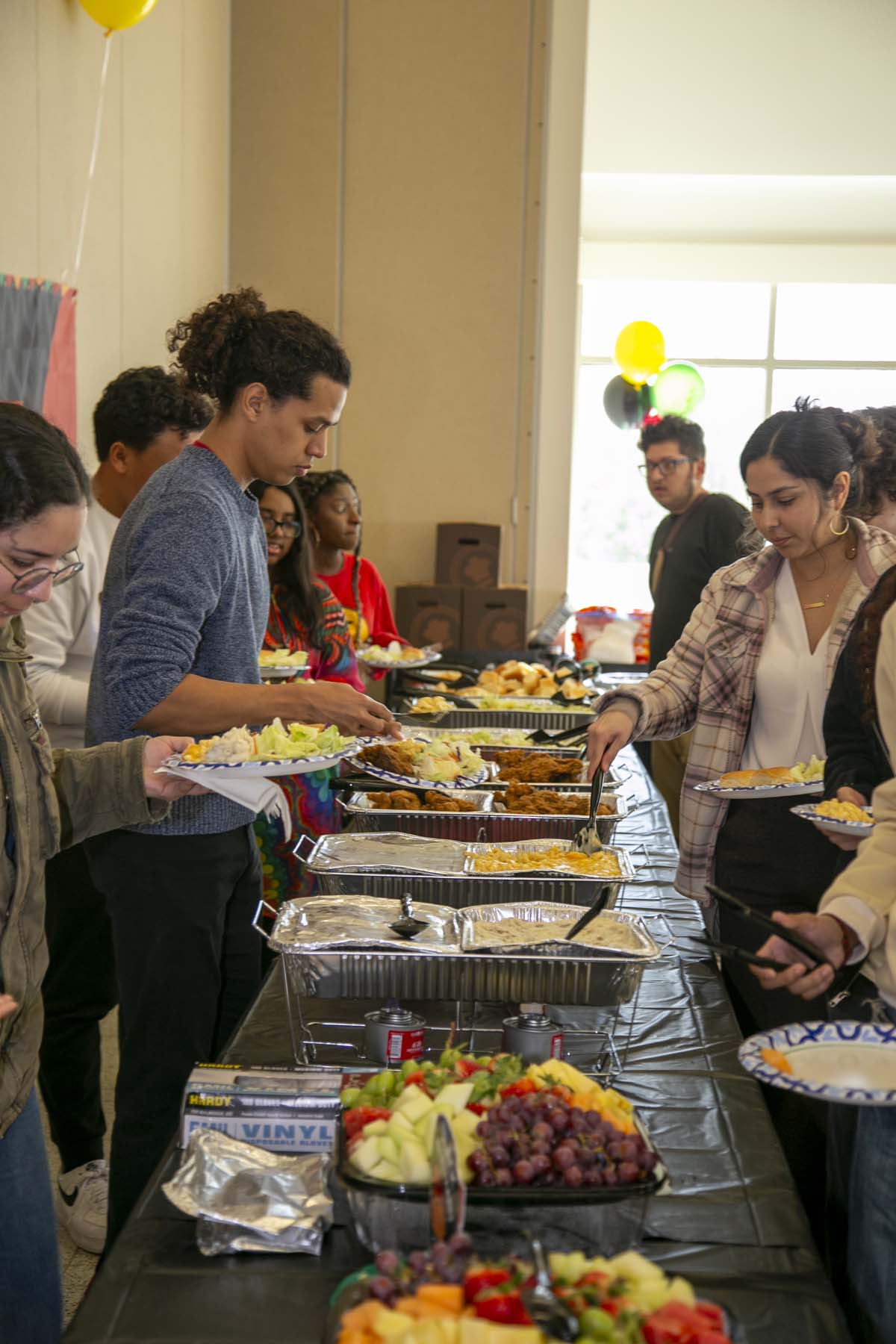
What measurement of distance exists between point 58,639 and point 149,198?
8.76 ft

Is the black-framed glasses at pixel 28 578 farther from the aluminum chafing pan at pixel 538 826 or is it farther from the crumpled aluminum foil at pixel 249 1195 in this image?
the aluminum chafing pan at pixel 538 826

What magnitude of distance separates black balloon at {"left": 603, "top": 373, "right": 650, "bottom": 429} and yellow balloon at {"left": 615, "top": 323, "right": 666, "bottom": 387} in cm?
36

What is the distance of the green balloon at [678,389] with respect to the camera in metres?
7.89

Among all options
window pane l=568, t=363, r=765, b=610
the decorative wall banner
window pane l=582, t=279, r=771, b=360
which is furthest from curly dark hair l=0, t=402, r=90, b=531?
window pane l=582, t=279, r=771, b=360

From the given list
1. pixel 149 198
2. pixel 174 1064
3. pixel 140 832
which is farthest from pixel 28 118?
pixel 174 1064

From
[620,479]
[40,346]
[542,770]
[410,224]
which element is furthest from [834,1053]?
[620,479]

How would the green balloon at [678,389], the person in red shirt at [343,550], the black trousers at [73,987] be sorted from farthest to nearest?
1. the green balloon at [678,389]
2. the person in red shirt at [343,550]
3. the black trousers at [73,987]

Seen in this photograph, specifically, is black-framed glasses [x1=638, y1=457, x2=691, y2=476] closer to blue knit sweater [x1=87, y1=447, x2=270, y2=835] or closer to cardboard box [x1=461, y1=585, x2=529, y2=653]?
cardboard box [x1=461, y1=585, x2=529, y2=653]

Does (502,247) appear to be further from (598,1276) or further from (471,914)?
(598,1276)

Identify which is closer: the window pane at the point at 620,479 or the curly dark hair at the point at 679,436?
the curly dark hair at the point at 679,436

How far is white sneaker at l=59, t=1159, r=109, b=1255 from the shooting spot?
7.16 feet

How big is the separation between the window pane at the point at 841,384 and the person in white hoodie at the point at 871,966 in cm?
909

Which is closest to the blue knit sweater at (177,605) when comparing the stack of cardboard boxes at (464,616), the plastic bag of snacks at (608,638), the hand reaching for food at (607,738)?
the hand reaching for food at (607,738)

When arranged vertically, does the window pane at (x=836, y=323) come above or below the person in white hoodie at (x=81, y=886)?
above
